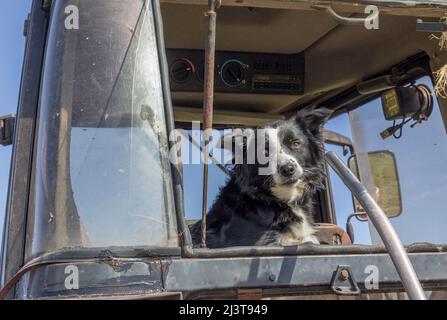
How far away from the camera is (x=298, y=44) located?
3.60 meters

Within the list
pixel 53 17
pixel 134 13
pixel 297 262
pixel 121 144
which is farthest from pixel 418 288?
pixel 53 17

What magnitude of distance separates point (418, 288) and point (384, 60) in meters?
2.31

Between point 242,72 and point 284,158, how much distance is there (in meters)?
0.63

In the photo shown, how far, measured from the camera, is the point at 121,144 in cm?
176

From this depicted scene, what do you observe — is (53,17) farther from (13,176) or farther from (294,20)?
(294,20)

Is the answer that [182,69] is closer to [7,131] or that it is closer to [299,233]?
[299,233]

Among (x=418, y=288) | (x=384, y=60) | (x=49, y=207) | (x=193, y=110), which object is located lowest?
(x=418, y=288)

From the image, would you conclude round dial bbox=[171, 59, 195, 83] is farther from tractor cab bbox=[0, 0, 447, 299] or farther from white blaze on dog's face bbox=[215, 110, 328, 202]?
tractor cab bbox=[0, 0, 447, 299]

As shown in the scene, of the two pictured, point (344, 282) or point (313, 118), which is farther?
point (313, 118)

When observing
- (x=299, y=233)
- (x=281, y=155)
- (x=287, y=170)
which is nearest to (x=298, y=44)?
(x=281, y=155)

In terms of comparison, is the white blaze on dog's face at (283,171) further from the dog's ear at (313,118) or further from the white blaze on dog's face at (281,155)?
the dog's ear at (313,118)

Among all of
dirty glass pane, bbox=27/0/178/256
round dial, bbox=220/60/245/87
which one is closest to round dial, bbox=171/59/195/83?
round dial, bbox=220/60/245/87

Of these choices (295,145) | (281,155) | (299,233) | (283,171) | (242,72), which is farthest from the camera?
(242,72)

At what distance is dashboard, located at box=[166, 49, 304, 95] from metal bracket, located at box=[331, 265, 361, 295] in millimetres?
2007
